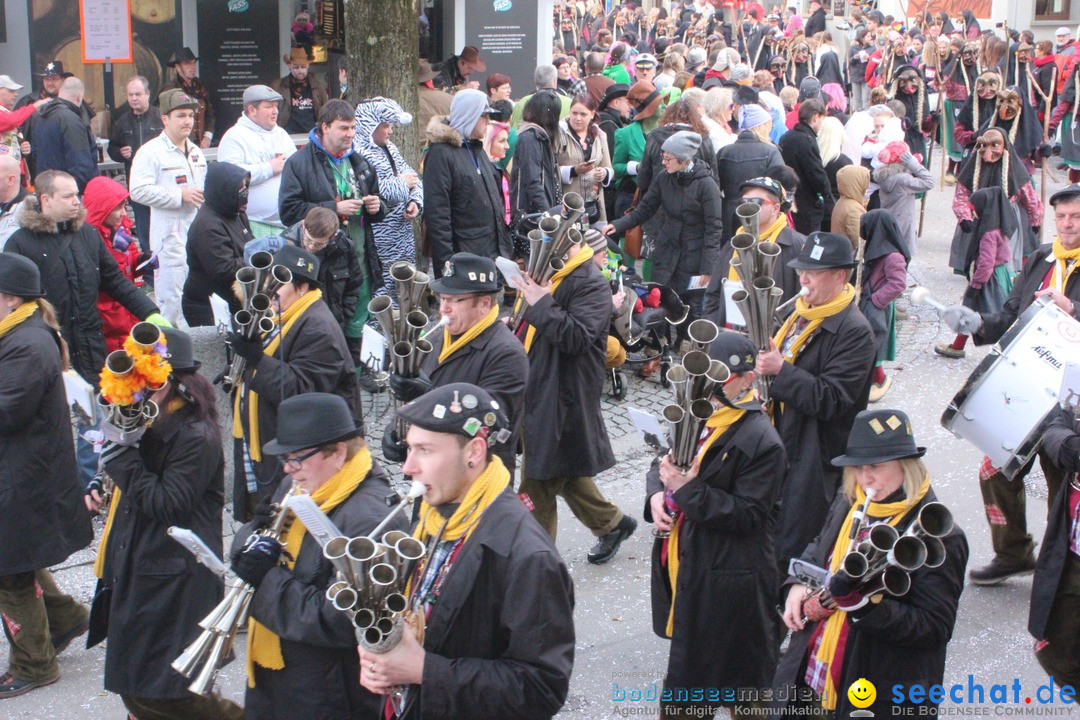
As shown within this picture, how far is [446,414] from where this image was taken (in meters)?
3.65

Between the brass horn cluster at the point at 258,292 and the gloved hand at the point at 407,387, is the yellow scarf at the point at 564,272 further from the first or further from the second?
the brass horn cluster at the point at 258,292

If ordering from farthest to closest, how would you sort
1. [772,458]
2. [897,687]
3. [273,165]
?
[273,165] → [772,458] → [897,687]

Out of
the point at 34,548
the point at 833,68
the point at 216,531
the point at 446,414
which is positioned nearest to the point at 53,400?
the point at 34,548

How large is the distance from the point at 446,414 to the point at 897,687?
1.80 metres

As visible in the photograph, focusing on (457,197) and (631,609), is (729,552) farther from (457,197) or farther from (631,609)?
(457,197)

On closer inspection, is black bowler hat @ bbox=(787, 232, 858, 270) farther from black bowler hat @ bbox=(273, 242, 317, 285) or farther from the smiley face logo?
the smiley face logo

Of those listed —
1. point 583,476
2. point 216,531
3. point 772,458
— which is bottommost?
point 583,476

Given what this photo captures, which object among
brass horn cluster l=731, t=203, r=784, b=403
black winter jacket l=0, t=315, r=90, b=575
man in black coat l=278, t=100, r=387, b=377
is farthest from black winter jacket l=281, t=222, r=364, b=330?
brass horn cluster l=731, t=203, r=784, b=403

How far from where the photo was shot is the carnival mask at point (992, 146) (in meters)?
10.9

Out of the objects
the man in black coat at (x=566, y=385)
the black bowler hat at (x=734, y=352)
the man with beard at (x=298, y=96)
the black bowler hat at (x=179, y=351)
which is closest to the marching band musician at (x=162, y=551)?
the black bowler hat at (x=179, y=351)

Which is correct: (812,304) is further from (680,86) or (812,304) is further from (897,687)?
(680,86)

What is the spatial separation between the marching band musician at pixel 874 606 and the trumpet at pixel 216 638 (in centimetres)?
185

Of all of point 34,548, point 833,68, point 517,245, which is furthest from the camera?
point 833,68

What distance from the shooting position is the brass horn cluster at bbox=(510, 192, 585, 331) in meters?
6.30
